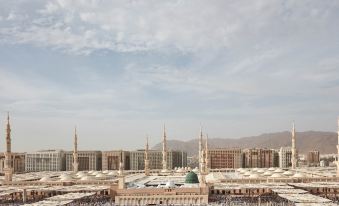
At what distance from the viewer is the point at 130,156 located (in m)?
155

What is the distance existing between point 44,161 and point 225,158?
56511 mm

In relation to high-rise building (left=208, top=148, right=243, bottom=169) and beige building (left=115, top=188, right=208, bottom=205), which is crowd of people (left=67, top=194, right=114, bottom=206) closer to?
beige building (left=115, top=188, right=208, bottom=205)

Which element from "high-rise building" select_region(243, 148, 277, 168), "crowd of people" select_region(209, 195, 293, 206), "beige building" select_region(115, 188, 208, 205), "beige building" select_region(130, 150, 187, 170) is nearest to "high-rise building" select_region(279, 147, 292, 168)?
"high-rise building" select_region(243, 148, 277, 168)

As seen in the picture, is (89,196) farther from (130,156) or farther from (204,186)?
(130,156)

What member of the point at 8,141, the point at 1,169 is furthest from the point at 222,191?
the point at 1,169

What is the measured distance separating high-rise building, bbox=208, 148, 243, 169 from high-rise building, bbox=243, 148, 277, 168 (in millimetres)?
5610

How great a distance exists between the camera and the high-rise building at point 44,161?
154625 mm

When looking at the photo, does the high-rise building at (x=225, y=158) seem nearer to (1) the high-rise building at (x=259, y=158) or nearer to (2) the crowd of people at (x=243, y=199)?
(1) the high-rise building at (x=259, y=158)

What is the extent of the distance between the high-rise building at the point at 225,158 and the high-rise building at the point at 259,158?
5.61 metres

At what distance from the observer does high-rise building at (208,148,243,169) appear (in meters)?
148

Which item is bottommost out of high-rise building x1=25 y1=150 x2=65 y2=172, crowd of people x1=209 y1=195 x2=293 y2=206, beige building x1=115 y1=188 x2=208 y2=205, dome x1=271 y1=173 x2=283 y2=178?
high-rise building x1=25 y1=150 x2=65 y2=172

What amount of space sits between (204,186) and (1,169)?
340 feet

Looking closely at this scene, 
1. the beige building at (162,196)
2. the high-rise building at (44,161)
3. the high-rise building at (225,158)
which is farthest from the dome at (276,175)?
the high-rise building at (44,161)

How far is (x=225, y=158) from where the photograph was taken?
14962 centimetres
